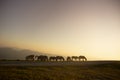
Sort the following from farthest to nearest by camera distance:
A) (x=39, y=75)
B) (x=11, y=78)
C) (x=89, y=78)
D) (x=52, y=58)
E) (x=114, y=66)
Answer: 1. (x=52, y=58)
2. (x=114, y=66)
3. (x=89, y=78)
4. (x=39, y=75)
5. (x=11, y=78)

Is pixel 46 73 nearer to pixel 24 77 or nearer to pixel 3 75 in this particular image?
pixel 24 77

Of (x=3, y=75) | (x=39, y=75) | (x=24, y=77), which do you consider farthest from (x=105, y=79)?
(x=3, y=75)

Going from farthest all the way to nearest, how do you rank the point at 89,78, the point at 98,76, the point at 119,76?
the point at 119,76
the point at 98,76
the point at 89,78

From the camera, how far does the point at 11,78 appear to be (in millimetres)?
15500

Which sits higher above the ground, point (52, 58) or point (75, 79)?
point (52, 58)

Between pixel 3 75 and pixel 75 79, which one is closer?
pixel 3 75

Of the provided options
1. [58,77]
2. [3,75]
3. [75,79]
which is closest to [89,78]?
[75,79]

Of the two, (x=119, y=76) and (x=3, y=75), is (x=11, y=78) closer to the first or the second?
(x=3, y=75)

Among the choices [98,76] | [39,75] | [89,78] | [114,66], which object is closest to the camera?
[39,75]

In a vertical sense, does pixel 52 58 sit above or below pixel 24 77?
above

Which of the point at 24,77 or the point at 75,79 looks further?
the point at 75,79

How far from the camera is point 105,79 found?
1898cm

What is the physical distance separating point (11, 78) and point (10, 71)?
2030 millimetres

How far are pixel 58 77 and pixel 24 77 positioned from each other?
3.04 m
